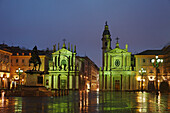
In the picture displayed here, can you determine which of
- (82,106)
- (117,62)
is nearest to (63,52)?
(117,62)

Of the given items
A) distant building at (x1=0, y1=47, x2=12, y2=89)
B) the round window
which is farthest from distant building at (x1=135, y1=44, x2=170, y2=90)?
distant building at (x1=0, y1=47, x2=12, y2=89)

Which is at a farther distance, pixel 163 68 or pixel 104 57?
pixel 104 57

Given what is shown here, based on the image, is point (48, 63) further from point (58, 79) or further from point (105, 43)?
point (105, 43)

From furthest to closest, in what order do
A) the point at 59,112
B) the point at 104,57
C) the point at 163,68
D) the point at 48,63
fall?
the point at 48,63, the point at 104,57, the point at 163,68, the point at 59,112

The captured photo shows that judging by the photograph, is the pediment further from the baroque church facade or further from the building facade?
the building facade

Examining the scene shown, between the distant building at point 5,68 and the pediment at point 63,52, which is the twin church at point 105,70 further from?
the distant building at point 5,68

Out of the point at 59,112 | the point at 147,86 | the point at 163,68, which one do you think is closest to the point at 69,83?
the point at 147,86

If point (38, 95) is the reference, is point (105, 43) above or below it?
above

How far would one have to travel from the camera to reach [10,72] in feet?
236

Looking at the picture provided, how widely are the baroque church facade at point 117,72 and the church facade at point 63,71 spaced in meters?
8.31

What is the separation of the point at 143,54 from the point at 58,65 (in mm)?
25548

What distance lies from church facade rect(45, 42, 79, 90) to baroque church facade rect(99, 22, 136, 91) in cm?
831

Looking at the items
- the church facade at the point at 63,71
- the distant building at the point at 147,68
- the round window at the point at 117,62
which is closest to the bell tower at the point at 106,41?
the round window at the point at 117,62

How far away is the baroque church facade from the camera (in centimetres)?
6838
